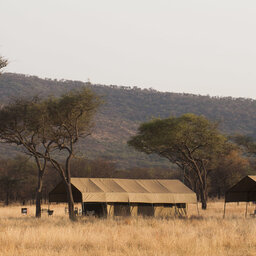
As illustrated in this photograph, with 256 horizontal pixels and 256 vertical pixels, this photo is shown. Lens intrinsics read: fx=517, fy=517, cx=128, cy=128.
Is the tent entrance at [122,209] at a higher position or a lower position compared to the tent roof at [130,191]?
lower

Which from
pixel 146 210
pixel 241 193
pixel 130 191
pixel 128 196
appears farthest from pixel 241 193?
pixel 128 196

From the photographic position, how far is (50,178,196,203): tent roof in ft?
122

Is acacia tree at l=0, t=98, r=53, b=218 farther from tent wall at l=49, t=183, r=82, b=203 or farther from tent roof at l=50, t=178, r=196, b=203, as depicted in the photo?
tent roof at l=50, t=178, r=196, b=203

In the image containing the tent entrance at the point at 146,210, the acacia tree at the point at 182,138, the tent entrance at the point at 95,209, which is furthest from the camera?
the acacia tree at the point at 182,138

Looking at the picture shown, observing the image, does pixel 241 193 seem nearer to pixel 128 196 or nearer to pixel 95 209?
pixel 128 196

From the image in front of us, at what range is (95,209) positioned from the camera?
40.6m

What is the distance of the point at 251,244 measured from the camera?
60.8 feet

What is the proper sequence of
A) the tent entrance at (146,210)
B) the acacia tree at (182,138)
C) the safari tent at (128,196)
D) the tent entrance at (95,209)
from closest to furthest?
the safari tent at (128,196) < the tent entrance at (95,209) < the tent entrance at (146,210) < the acacia tree at (182,138)

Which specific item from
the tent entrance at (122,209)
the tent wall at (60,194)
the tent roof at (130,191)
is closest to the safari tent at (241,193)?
the tent roof at (130,191)

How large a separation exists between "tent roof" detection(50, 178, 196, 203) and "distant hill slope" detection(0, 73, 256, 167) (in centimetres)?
6668

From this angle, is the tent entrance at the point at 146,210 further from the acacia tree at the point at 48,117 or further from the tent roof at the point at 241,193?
the acacia tree at the point at 48,117

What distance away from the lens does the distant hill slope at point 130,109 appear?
11725 centimetres

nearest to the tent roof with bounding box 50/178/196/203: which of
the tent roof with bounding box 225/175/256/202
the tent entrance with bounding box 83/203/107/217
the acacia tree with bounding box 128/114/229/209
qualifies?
the tent entrance with bounding box 83/203/107/217

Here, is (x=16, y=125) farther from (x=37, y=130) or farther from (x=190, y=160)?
(x=190, y=160)
